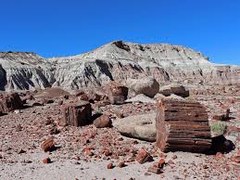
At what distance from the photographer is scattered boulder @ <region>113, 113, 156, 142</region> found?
633 inches

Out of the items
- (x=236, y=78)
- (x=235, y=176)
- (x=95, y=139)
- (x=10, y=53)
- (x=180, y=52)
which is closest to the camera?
(x=235, y=176)

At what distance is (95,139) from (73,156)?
1686mm

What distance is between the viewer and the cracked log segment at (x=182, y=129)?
14.6m

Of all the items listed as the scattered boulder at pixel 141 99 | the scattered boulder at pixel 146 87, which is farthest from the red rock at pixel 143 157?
the scattered boulder at pixel 146 87

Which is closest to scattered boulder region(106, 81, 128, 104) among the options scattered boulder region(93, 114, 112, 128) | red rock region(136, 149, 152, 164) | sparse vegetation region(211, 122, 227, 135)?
scattered boulder region(93, 114, 112, 128)

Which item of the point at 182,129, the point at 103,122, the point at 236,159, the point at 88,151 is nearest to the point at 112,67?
the point at 103,122

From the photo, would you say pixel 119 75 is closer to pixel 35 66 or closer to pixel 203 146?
pixel 35 66

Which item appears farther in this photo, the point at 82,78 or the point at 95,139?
the point at 82,78

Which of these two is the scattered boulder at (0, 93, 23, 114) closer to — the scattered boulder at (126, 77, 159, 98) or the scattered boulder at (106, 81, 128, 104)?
the scattered boulder at (106, 81, 128, 104)

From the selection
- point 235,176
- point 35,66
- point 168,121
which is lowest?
point 235,176

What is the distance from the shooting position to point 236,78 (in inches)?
4592

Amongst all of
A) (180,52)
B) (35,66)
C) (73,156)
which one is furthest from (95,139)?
(180,52)

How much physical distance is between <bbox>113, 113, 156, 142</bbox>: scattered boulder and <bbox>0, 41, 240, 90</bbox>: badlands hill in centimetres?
6518

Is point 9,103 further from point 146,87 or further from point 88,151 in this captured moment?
point 88,151
